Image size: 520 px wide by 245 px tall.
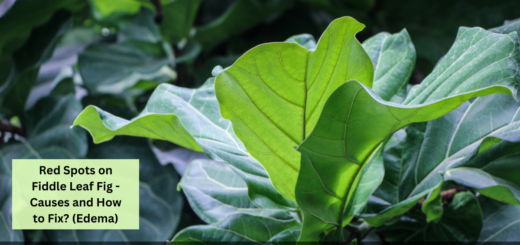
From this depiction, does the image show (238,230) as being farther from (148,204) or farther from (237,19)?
(237,19)

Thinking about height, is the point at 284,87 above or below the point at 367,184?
above

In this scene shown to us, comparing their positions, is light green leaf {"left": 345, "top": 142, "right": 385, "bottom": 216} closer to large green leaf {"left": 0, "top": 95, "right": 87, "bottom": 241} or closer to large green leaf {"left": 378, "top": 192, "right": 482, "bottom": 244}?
large green leaf {"left": 378, "top": 192, "right": 482, "bottom": 244}

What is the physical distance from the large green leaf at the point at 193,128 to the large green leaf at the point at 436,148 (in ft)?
0.45

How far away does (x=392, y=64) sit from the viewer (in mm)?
466

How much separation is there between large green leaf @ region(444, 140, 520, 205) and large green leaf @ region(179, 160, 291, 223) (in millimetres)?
225

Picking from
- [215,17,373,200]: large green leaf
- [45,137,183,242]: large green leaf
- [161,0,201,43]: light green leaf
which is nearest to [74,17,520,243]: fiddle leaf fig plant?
[215,17,373,200]: large green leaf

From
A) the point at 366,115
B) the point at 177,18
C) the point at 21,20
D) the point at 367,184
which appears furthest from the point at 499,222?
the point at 21,20

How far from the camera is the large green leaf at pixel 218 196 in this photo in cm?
49

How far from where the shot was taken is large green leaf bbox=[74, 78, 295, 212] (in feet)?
1.19

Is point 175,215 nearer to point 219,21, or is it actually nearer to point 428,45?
point 219,21

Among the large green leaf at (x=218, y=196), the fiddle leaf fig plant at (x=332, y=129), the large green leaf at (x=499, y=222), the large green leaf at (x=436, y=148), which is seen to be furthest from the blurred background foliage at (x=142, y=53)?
the large green leaf at (x=499, y=222)

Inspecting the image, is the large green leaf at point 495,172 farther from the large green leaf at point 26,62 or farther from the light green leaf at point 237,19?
the large green leaf at point 26,62

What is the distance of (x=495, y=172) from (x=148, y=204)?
0.63 metres

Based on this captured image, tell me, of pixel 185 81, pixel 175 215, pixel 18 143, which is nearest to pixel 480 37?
pixel 175 215
